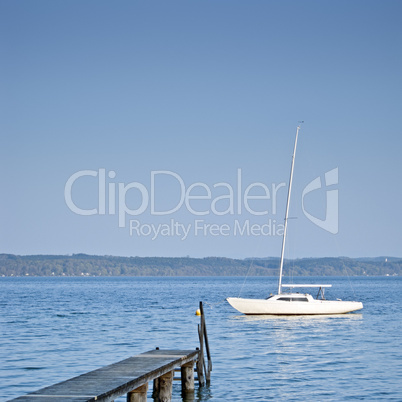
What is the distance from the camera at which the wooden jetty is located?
1595 cm

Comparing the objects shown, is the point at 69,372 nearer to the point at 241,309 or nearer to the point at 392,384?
the point at 392,384

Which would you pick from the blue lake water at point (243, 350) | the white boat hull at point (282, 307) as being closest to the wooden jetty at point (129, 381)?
→ the blue lake water at point (243, 350)

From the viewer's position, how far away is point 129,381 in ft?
57.6

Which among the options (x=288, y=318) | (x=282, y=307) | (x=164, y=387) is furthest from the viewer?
(x=288, y=318)

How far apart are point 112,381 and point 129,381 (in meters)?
0.42

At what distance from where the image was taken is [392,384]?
88.1 feet

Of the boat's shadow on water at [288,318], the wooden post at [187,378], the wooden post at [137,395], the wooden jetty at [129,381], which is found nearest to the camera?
the wooden jetty at [129,381]

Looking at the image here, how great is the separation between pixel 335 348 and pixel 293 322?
15269mm

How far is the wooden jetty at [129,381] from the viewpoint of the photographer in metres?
15.9

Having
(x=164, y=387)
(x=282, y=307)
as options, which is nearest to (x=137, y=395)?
(x=164, y=387)

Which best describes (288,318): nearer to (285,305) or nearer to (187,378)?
(285,305)

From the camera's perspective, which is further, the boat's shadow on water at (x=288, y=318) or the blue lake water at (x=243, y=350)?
the boat's shadow on water at (x=288, y=318)

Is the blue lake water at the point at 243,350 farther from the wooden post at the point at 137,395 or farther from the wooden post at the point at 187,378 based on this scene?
the wooden post at the point at 137,395

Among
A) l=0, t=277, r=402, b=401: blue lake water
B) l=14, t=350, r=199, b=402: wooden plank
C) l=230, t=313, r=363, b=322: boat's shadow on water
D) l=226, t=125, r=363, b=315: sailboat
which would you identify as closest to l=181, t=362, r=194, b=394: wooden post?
l=0, t=277, r=402, b=401: blue lake water
